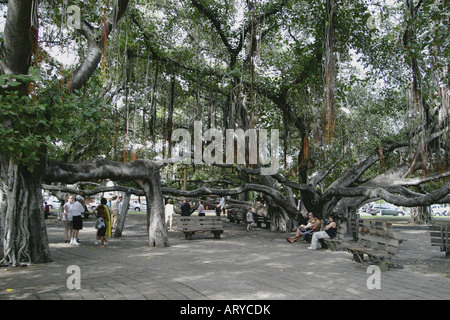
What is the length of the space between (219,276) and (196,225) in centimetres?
→ 665

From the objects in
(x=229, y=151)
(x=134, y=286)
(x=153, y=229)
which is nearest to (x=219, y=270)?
(x=134, y=286)

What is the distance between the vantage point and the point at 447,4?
877cm

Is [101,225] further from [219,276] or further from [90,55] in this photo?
[219,276]

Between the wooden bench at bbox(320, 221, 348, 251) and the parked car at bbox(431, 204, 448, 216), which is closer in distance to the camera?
the wooden bench at bbox(320, 221, 348, 251)

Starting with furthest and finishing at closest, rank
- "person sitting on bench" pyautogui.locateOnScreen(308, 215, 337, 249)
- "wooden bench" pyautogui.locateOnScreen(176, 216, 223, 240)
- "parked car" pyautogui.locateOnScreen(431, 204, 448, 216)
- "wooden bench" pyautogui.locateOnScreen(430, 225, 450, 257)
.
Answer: "parked car" pyautogui.locateOnScreen(431, 204, 448, 216), "wooden bench" pyautogui.locateOnScreen(176, 216, 223, 240), "person sitting on bench" pyautogui.locateOnScreen(308, 215, 337, 249), "wooden bench" pyautogui.locateOnScreen(430, 225, 450, 257)

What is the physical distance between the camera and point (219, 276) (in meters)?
6.29

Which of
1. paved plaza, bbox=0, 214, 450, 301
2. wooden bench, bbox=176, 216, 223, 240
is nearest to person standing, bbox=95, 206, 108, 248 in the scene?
paved plaza, bbox=0, 214, 450, 301

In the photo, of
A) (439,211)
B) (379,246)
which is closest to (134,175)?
(379,246)

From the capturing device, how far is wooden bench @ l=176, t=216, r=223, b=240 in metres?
12.5

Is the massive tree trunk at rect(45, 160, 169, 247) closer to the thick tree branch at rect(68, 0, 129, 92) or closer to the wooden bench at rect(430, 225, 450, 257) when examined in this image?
the thick tree branch at rect(68, 0, 129, 92)

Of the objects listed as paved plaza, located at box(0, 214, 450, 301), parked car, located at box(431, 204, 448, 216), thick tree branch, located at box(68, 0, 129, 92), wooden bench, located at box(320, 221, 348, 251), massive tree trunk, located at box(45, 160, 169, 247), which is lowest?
paved plaza, located at box(0, 214, 450, 301)

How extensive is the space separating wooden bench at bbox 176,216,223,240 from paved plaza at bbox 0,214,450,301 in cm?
260
